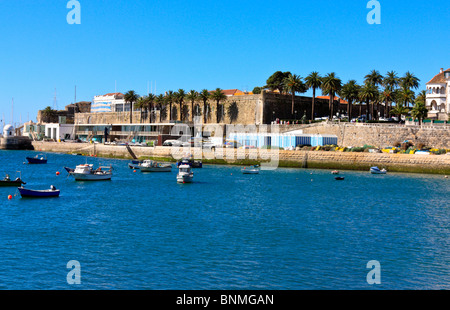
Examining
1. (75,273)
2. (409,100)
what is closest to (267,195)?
(75,273)

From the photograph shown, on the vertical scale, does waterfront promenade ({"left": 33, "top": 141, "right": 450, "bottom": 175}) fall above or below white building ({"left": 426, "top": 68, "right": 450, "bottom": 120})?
below

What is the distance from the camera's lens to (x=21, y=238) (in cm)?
3075

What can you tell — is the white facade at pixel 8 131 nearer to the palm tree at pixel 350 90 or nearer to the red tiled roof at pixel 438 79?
the palm tree at pixel 350 90

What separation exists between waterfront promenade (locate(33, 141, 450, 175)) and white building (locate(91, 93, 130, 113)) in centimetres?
6199

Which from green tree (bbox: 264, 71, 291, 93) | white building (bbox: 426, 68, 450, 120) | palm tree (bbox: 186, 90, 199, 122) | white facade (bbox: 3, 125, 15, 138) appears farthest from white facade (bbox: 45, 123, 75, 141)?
white building (bbox: 426, 68, 450, 120)

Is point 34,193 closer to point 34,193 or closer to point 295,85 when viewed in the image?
point 34,193

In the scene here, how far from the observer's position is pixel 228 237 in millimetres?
31703

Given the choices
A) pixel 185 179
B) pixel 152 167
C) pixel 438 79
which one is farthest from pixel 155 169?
pixel 438 79

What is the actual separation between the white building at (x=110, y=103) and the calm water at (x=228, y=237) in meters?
114

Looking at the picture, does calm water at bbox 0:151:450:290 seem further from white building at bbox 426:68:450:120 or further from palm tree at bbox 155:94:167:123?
palm tree at bbox 155:94:167:123

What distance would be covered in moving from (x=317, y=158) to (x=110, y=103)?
113015 mm

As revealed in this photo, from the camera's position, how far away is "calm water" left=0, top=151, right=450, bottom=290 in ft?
76.3

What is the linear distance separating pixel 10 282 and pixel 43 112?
581ft
